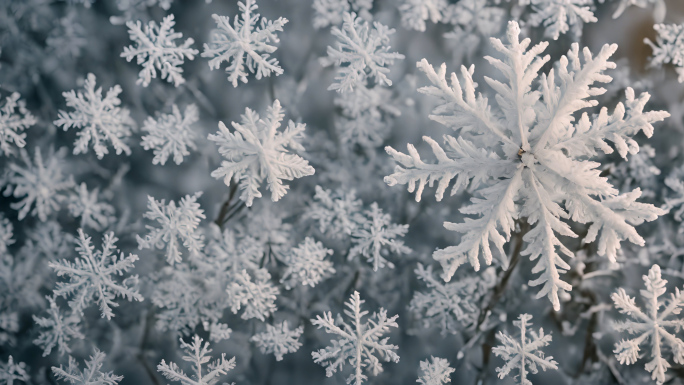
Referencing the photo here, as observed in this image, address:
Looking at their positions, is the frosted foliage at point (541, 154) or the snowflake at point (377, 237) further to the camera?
the snowflake at point (377, 237)

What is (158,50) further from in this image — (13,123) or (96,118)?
(13,123)

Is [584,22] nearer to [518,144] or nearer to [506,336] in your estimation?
[518,144]

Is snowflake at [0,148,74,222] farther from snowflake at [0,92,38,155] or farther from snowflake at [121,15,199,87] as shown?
snowflake at [121,15,199,87]

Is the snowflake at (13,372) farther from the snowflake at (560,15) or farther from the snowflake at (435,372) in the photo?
the snowflake at (560,15)

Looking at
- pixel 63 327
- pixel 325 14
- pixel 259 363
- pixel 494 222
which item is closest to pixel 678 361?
pixel 494 222

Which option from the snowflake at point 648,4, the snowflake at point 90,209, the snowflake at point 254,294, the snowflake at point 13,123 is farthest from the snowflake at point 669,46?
the snowflake at point 13,123

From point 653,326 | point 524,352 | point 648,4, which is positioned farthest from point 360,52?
point 653,326
